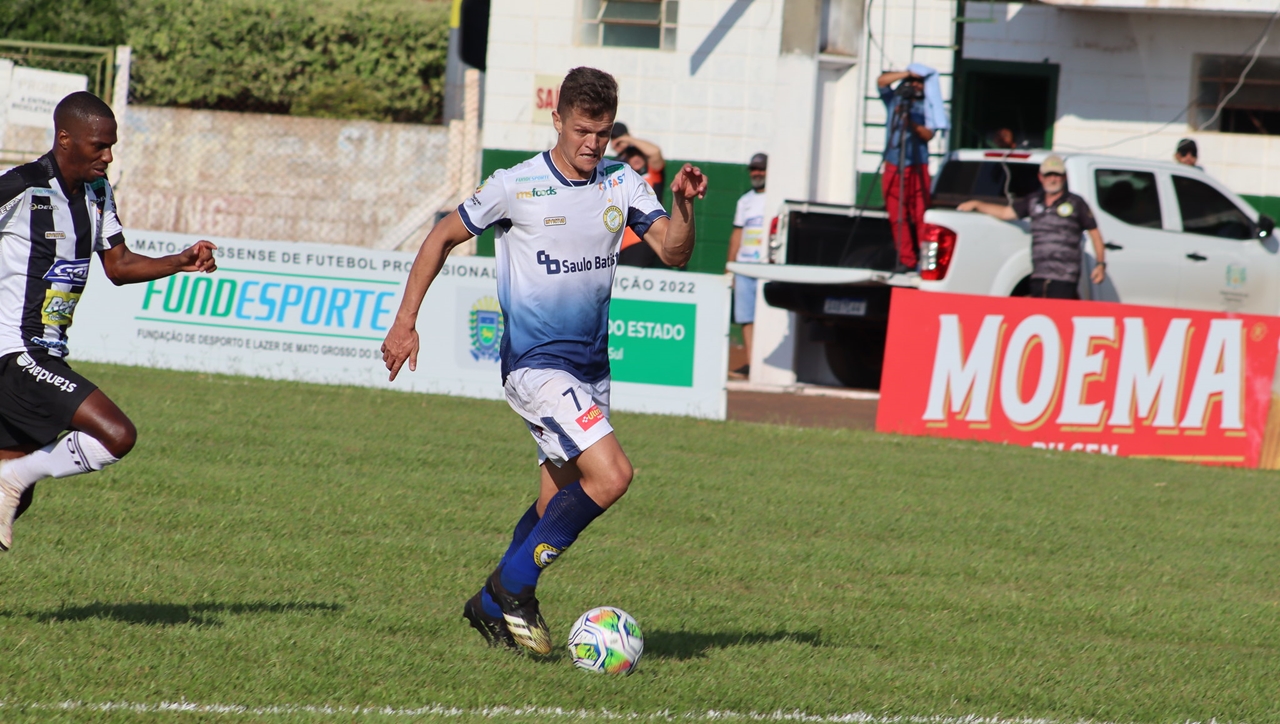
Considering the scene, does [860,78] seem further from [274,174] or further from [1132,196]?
[274,174]

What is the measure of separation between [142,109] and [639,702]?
2373cm

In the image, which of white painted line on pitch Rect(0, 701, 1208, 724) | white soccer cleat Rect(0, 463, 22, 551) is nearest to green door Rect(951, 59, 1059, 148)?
white painted line on pitch Rect(0, 701, 1208, 724)

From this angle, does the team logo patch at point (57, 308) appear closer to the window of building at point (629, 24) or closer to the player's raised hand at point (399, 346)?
the player's raised hand at point (399, 346)

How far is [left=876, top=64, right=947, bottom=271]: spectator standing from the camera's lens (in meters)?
15.3

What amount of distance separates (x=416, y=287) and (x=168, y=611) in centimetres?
173

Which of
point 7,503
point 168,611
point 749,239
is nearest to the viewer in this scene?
point 7,503

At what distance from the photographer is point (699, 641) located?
20.9ft

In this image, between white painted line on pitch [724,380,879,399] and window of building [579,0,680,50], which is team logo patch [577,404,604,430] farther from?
window of building [579,0,680,50]

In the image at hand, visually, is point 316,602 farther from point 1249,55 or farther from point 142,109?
point 142,109

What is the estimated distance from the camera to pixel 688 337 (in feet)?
45.6

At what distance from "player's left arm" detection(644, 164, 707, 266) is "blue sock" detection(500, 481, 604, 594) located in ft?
3.13

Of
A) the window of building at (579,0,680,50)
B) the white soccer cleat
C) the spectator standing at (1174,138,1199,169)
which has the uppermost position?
the window of building at (579,0,680,50)

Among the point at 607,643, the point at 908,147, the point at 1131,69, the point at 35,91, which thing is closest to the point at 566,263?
the point at 607,643

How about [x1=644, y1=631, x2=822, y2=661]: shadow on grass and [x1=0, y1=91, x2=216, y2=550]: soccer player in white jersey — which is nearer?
[x1=0, y1=91, x2=216, y2=550]: soccer player in white jersey
